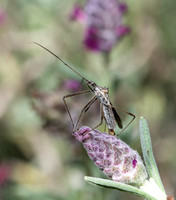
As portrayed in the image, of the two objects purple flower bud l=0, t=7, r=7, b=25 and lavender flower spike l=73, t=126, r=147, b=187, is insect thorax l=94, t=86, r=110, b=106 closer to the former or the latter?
lavender flower spike l=73, t=126, r=147, b=187

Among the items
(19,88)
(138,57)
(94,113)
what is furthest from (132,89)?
(94,113)

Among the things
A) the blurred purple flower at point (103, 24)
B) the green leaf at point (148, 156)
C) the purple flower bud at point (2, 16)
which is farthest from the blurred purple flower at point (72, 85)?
the purple flower bud at point (2, 16)

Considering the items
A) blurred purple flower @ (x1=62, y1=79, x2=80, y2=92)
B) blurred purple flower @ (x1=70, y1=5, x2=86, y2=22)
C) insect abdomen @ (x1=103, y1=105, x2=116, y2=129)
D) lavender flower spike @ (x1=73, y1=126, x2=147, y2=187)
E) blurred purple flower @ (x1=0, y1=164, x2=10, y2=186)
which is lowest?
lavender flower spike @ (x1=73, y1=126, x2=147, y2=187)

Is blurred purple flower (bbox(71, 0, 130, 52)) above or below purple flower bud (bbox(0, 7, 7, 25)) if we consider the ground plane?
below

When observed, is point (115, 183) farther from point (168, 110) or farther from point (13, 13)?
point (13, 13)

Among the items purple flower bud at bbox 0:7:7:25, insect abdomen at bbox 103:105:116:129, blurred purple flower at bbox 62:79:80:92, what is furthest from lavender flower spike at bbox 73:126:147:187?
purple flower bud at bbox 0:7:7:25

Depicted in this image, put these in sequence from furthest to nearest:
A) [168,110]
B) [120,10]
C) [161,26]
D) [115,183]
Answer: [161,26]
[168,110]
[120,10]
[115,183]

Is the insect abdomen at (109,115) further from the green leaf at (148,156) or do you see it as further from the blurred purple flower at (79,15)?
the blurred purple flower at (79,15)
